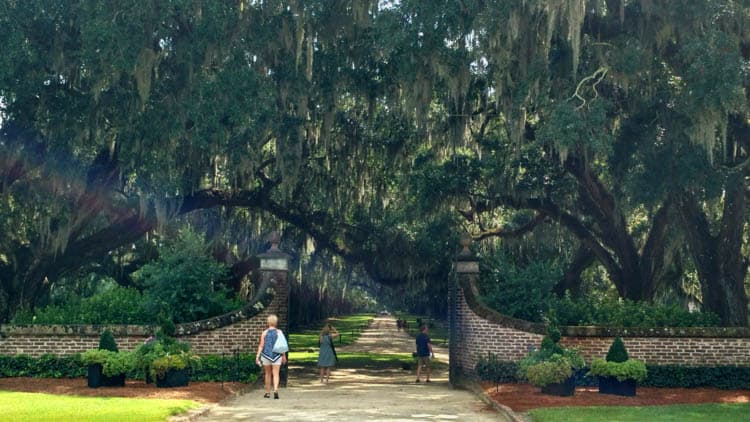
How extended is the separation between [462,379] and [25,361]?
9.95 m

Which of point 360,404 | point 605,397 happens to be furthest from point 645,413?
point 360,404

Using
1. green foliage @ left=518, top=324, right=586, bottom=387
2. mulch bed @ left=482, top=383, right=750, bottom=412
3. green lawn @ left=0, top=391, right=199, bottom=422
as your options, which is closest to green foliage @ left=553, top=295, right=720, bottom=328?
mulch bed @ left=482, top=383, right=750, bottom=412

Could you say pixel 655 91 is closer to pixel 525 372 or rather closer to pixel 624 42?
pixel 624 42

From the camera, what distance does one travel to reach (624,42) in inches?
763

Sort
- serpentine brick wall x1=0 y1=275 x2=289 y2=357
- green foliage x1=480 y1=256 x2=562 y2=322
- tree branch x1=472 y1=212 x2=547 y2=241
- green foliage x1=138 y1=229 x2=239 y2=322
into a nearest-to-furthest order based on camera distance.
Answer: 1. serpentine brick wall x1=0 y1=275 x2=289 y2=357
2. green foliage x1=138 y1=229 x2=239 y2=322
3. green foliage x1=480 y1=256 x2=562 y2=322
4. tree branch x1=472 y1=212 x2=547 y2=241

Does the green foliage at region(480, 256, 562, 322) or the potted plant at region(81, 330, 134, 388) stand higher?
the green foliage at region(480, 256, 562, 322)

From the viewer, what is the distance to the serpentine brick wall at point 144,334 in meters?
17.7

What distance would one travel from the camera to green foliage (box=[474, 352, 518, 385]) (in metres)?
17.6

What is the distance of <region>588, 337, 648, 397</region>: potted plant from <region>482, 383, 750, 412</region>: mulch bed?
21 cm

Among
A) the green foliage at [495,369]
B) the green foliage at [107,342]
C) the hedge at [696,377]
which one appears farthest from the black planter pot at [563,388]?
the green foliage at [107,342]

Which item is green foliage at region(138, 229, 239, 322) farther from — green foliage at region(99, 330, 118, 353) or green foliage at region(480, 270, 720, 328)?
green foliage at region(480, 270, 720, 328)

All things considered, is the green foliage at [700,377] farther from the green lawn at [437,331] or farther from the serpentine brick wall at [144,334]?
the green lawn at [437,331]

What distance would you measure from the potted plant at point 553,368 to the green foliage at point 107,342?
8069 millimetres

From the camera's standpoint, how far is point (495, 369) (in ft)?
58.4
